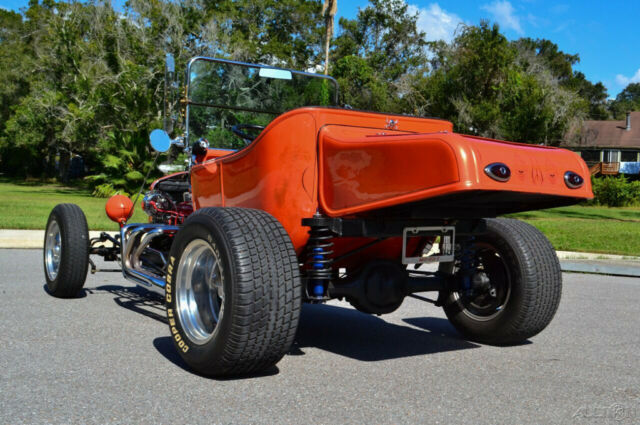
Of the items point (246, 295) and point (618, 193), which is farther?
point (618, 193)

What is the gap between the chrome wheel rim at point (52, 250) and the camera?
6.19 meters

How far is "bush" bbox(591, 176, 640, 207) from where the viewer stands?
35.0m

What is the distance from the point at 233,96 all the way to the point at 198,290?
253 centimetres

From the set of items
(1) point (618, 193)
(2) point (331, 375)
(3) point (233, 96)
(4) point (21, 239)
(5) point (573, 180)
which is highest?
(3) point (233, 96)

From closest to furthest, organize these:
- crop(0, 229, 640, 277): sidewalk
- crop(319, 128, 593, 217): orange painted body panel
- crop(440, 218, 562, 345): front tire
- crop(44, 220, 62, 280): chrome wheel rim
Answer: crop(319, 128, 593, 217): orange painted body panel < crop(440, 218, 562, 345): front tire < crop(44, 220, 62, 280): chrome wheel rim < crop(0, 229, 640, 277): sidewalk

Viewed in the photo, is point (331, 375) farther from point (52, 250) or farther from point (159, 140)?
point (52, 250)

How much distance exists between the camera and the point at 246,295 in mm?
3262

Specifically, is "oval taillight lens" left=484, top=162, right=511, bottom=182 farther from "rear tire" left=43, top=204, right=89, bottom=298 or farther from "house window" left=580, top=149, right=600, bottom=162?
"house window" left=580, top=149, right=600, bottom=162

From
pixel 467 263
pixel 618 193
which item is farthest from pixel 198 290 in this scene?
pixel 618 193

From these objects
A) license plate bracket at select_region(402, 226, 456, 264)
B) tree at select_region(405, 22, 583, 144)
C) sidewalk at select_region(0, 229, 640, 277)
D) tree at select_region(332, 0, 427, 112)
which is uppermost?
tree at select_region(332, 0, 427, 112)

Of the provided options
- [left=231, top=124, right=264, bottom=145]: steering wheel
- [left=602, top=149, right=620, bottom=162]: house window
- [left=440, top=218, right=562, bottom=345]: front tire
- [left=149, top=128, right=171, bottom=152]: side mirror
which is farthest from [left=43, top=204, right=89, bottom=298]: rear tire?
[left=602, top=149, right=620, bottom=162]: house window

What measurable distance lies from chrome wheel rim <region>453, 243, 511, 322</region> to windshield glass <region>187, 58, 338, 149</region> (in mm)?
2353

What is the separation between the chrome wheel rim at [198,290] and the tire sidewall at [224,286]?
A: 0.10 ft

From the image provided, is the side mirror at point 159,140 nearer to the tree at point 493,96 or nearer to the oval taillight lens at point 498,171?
the oval taillight lens at point 498,171
